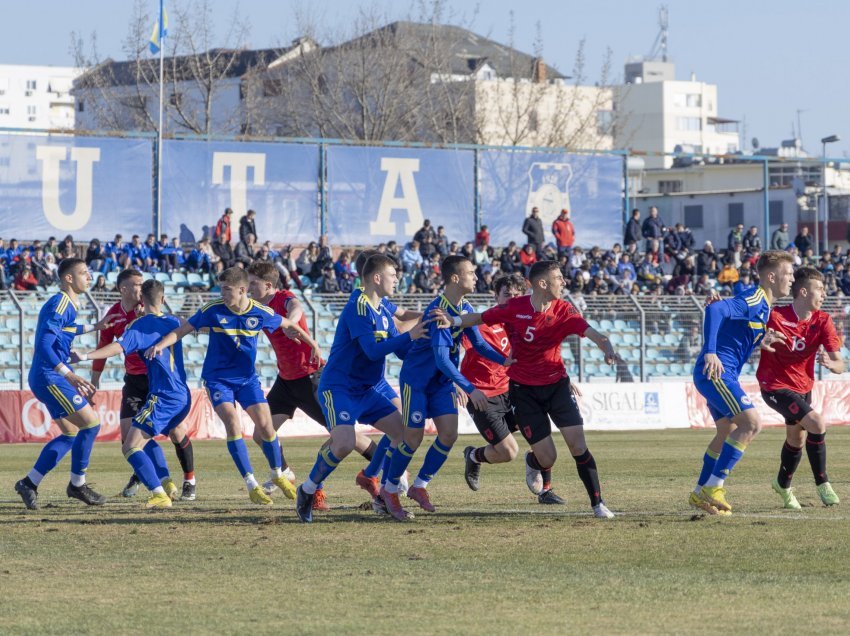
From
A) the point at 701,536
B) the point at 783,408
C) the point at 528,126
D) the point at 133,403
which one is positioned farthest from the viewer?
the point at 528,126

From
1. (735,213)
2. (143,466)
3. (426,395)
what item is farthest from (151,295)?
(735,213)

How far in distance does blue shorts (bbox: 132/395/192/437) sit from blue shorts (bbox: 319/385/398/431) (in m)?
1.88

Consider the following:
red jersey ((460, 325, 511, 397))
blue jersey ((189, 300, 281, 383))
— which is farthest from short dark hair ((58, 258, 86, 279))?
red jersey ((460, 325, 511, 397))

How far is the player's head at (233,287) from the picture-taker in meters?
12.0

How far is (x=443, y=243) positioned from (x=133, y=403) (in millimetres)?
22843

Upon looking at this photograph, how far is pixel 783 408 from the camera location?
1216 cm

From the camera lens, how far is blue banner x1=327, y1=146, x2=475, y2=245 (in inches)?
1513

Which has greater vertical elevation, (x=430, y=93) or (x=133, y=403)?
(x=430, y=93)

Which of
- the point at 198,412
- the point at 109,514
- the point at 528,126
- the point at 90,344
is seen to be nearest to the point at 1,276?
the point at 90,344

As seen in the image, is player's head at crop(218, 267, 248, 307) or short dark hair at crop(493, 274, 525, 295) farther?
short dark hair at crop(493, 274, 525, 295)

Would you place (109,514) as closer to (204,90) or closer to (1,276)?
(1,276)

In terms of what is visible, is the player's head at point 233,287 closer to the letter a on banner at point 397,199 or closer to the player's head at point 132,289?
the player's head at point 132,289

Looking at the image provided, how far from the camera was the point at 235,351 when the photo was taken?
12.3 meters

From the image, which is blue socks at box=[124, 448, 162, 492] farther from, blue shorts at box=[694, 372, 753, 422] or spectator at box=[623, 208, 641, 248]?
spectator at box=[623, 208, 641, 248]
